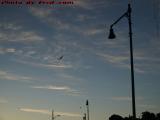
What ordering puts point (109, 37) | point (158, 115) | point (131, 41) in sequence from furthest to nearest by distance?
point (158, 115)
point (109, 37)
point (131, 41)

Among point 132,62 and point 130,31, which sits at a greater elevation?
point 130,31

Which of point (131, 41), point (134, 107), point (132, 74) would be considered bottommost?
point (134, 107)

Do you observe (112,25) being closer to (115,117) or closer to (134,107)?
(134,107)

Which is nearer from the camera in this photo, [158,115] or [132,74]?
[132,74]

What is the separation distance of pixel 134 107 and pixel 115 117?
140492 mm

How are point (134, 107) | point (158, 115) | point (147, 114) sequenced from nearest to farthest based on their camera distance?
1. point (134, 107)
2. point (158, 115)
3. point (147, 114)

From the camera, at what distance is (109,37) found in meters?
22.0

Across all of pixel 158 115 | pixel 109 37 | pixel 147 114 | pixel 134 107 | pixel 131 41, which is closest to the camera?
pixel 134 107

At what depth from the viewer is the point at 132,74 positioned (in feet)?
63.7

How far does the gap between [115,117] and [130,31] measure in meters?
139

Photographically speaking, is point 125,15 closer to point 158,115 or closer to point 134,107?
point 134,107

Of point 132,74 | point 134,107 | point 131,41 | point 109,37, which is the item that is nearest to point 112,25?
point 109,37

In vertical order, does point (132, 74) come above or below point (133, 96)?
above

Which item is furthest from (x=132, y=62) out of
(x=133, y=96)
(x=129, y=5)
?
(x=129, y=5)
